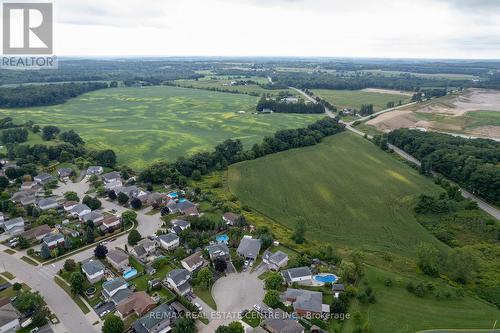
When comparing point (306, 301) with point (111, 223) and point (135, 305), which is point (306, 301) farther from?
point (111, 223)

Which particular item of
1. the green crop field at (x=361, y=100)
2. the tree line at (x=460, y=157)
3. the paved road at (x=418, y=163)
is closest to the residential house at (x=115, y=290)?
the paved road at (x=418, y=163)

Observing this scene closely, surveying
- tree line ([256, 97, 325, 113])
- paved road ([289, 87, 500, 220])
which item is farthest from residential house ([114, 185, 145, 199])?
tree line ([256, 97, 325, 113])

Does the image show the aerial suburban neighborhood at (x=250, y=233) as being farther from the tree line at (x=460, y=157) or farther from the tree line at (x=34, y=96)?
the tree line at (x=34, y=96)

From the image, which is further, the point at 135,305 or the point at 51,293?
the point at 51,293

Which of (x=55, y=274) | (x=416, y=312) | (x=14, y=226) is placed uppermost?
(x=14, y=226)

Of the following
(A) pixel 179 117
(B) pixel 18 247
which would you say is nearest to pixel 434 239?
(B) pixel 18 247

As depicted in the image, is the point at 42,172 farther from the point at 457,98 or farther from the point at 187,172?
the point at 457,98

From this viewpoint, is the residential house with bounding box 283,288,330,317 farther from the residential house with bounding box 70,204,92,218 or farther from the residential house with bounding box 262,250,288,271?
the residential house with bounding box 70,204,92,218

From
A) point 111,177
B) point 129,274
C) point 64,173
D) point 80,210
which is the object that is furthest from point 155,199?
point 64,173
